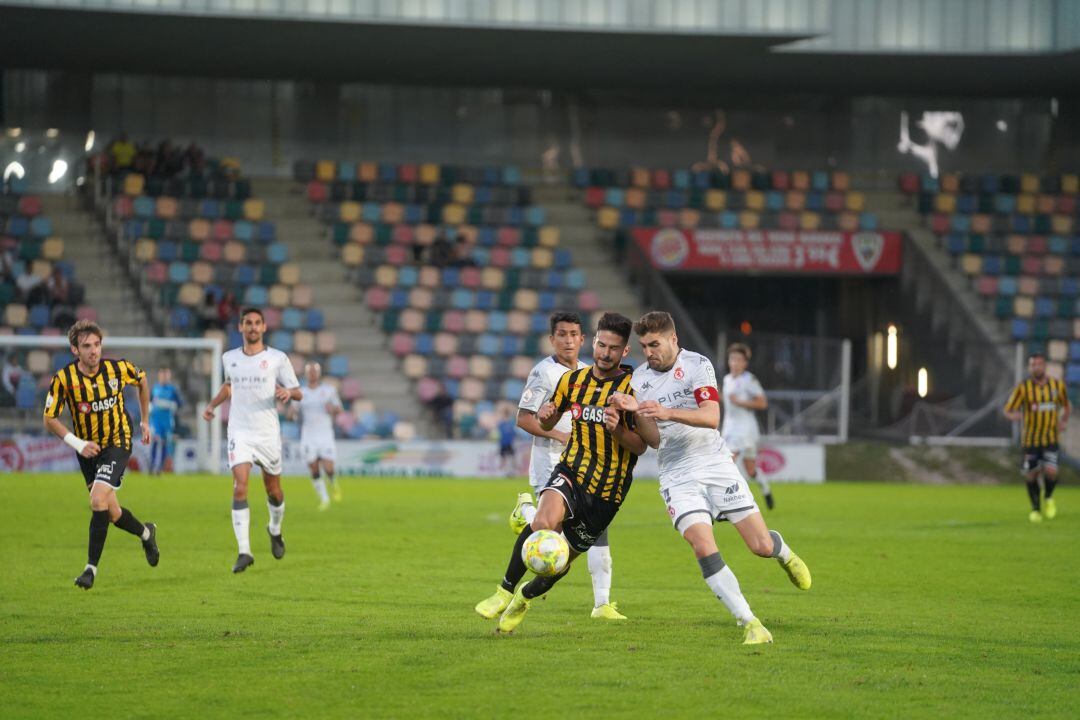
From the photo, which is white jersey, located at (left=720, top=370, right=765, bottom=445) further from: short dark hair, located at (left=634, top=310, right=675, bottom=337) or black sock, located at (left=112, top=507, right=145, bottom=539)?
short dark hair, located at (left=634, top=310, right=675, bottom=337)

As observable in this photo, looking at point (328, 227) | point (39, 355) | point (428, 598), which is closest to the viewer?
point (428, 598)

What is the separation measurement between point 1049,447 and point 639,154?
2090 cm

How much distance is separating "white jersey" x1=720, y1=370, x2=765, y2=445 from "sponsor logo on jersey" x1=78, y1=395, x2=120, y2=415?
10.5 metres

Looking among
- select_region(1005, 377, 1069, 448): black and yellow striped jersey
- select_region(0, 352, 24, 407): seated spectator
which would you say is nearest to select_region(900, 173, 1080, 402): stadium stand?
select_region(1005, 377, 1069, 448): black and yellow striped jersey

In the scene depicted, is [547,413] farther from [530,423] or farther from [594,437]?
[530,423]

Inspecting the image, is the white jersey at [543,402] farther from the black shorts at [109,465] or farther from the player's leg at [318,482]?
the player's leg at [318,482]

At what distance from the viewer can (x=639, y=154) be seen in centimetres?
3956

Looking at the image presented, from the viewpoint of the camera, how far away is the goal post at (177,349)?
91.4ft

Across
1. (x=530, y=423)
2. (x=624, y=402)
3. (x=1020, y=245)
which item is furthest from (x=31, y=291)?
(x=624, y=402)

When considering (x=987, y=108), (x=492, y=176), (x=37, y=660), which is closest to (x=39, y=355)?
(x=492, y=176)

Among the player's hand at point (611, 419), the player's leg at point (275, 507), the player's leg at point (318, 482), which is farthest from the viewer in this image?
the player's leg at point (318, 482)

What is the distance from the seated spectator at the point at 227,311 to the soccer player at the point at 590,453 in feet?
75.7

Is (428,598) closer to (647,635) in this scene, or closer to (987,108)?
(647,635)

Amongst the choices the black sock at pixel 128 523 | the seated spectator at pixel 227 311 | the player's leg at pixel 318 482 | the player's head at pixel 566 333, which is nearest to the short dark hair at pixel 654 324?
the player's head at pixel 566 333
